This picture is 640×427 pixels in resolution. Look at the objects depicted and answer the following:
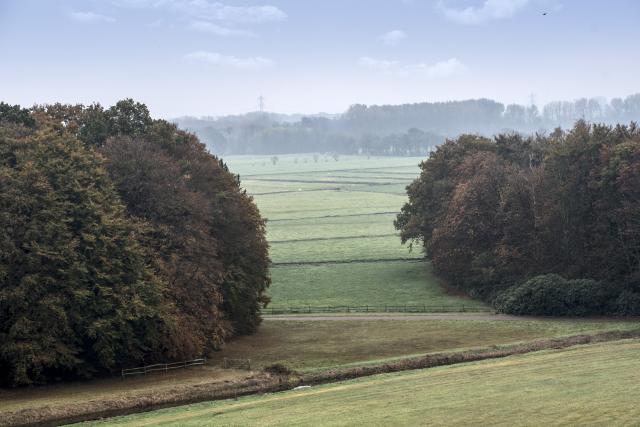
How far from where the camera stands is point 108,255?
48375 mm

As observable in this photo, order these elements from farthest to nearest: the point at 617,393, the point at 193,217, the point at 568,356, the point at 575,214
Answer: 1. the point at 575,214
2. the point at 193,217
3. the point at 568,356
4. the point at 617,393

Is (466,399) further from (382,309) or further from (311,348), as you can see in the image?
(382,309)

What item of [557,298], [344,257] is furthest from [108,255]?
[344,257]

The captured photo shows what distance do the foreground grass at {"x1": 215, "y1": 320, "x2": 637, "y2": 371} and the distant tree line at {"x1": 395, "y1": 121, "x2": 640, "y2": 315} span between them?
15.2ft

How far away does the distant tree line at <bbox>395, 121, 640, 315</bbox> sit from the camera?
6272 cm

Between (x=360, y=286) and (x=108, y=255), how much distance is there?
33.1m

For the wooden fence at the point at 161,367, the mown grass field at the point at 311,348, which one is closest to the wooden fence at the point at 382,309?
the mown grass field at the point at 311,348

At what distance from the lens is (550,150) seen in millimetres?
73125

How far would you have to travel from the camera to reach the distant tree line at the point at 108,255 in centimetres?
4497

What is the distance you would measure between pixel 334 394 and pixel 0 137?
26602 mm

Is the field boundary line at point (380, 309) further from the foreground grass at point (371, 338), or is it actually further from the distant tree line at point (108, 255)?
the distant tree line at point (108, 255)

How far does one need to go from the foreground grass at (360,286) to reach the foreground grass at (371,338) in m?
9.36

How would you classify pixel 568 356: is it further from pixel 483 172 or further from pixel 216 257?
pixel 483 172

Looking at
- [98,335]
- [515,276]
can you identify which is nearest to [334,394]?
[98,335]
